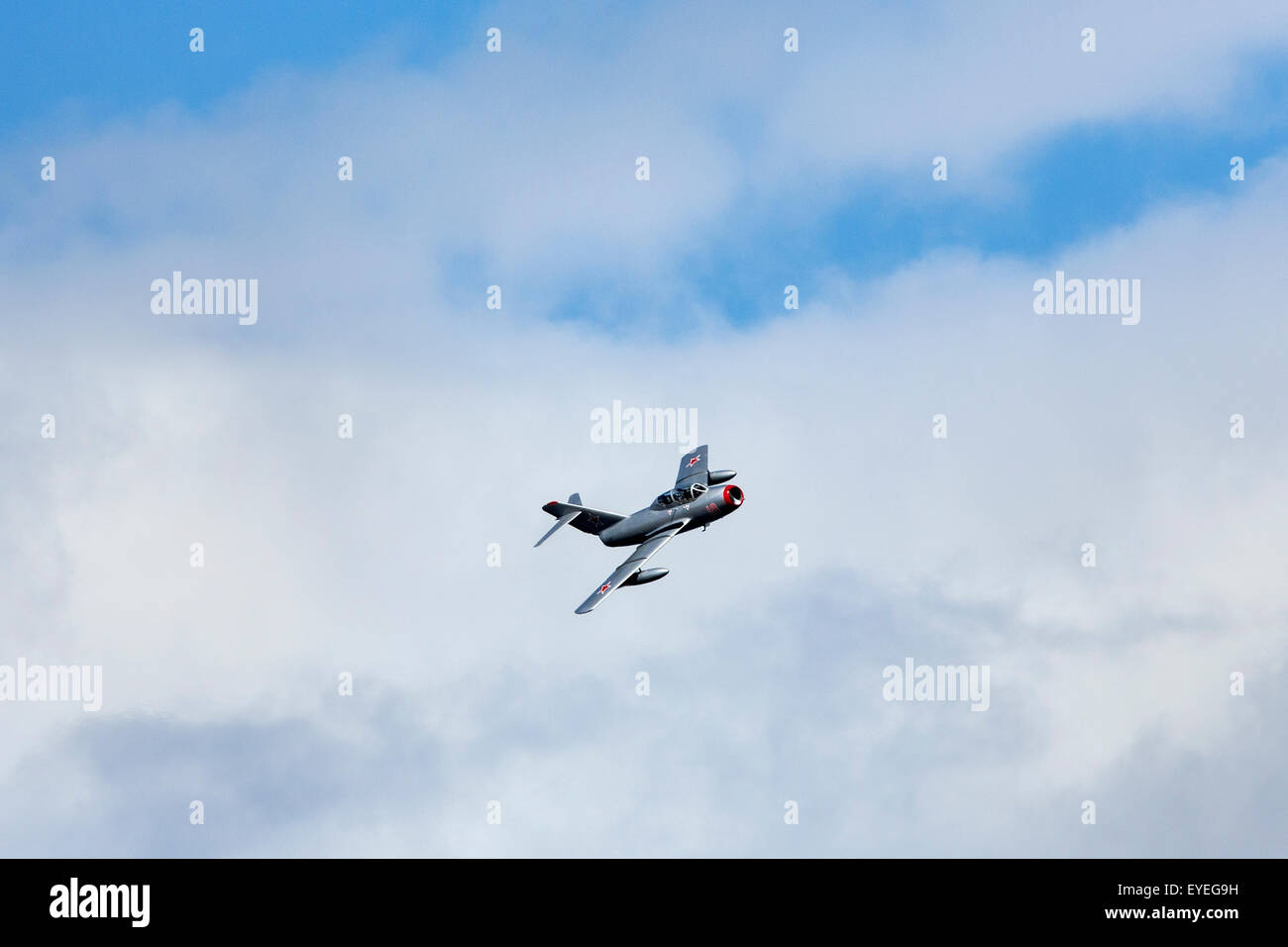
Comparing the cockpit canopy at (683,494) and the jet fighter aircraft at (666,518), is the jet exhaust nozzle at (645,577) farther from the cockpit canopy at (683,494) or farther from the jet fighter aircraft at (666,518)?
the cockpit canopy at (683,494)

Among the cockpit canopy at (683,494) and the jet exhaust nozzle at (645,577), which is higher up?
the cockpit canopy at (683,494)

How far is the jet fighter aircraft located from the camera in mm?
130250

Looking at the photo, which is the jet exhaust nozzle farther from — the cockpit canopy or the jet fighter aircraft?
the cockpit canopy

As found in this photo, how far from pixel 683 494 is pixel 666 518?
2.47m

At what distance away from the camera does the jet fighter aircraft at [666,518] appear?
130250mm

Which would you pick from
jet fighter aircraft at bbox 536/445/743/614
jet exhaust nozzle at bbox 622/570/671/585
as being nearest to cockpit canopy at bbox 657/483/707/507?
jet fighter aircraft at bbox 536/445/743/614

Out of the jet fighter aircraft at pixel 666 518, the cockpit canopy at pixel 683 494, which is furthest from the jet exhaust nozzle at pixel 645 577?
the cockpit canopy at pixel 683 494

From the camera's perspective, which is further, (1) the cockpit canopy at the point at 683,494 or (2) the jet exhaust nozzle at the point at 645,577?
(1) the cockpit canopy at the point at 683,494

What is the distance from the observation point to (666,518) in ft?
438
